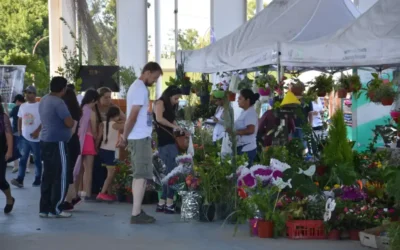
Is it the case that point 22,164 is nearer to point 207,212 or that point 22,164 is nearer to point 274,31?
point 274,31

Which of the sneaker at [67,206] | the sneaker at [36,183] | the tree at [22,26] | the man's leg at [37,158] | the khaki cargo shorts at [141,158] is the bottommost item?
the sneaker at [36,183]

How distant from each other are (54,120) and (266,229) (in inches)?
124

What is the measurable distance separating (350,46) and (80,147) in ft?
14.7

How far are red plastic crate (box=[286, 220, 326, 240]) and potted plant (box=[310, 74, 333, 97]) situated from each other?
3.98 meters

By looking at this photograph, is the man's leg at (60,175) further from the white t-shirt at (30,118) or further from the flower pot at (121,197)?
the white t-shirt at (30,118)

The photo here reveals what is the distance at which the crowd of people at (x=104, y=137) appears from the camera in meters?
10.2

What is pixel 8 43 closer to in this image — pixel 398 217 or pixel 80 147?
pixel 80 147

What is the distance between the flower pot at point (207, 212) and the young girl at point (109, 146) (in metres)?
2.59

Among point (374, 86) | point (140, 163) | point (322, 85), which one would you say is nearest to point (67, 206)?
point (140, 163)

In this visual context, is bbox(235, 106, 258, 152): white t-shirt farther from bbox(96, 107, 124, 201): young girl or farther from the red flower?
bbox(96, 107, 124, 201): young girl

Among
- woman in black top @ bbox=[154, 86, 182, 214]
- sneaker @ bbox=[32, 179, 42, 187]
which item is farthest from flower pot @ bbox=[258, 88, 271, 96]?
sneaker @ bbox=[32, 179, 42, 187]

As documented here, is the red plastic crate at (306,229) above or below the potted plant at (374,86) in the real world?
below

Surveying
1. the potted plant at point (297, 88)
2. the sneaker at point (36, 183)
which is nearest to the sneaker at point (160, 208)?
the potted plant at point (297, 88)

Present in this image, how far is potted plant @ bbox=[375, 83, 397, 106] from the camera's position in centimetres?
1102
